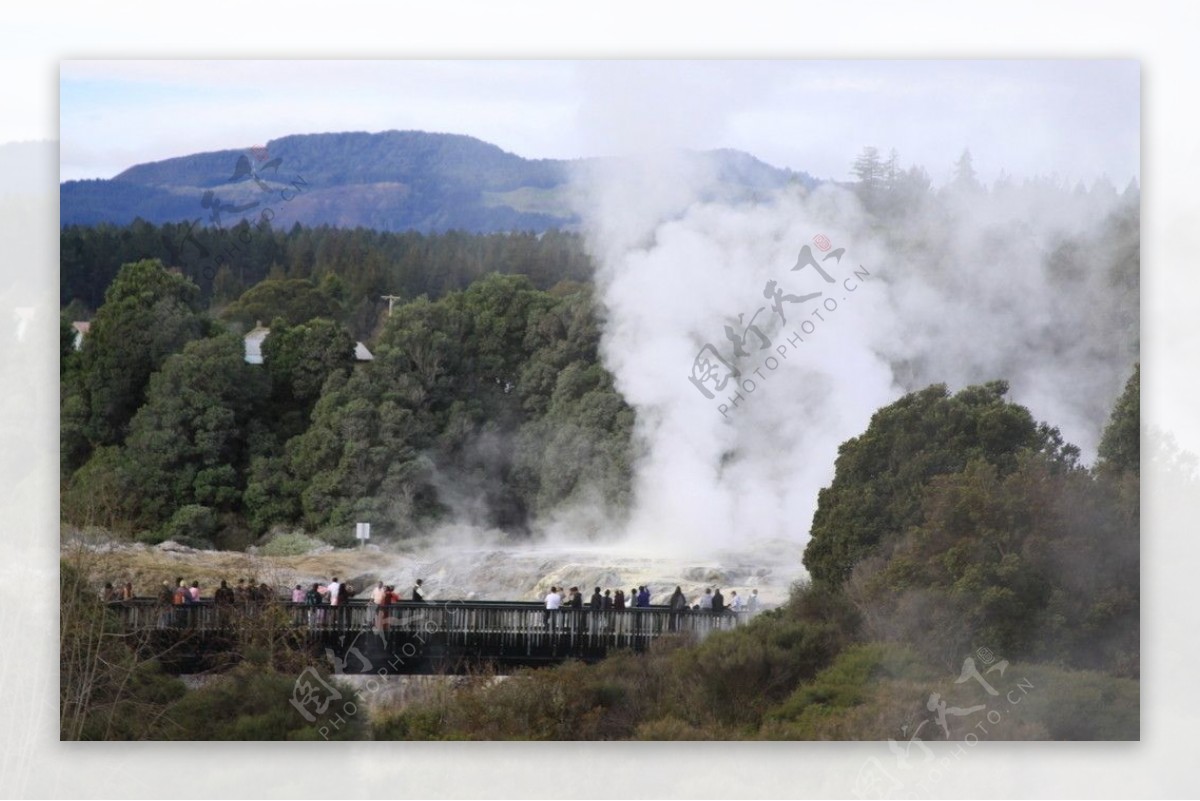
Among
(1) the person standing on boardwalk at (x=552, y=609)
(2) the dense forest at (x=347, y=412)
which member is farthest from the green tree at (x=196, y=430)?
(1) the person standing on boardwalk at (x=552, y=609)

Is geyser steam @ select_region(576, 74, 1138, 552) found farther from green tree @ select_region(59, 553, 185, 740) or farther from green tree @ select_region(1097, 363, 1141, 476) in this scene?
green tree @ select_region(59, 553, 185, 740)

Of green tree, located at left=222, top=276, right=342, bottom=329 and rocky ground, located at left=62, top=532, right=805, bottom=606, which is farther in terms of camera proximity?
green tree, located at left=222, top=276, right=342, bottom=329

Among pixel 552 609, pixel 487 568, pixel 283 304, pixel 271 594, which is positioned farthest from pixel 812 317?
pixel 271 594

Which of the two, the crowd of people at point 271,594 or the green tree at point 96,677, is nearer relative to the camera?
the green tree at point 96,677

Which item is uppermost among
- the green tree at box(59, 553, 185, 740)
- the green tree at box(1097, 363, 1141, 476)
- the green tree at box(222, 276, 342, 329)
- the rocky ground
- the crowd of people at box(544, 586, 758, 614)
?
the green tree at box(222, 276, 342, 329)

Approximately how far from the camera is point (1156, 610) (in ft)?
31.8

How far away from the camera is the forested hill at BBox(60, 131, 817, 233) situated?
9648mm

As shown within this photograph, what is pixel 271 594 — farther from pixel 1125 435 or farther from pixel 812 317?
pixel 1125 435

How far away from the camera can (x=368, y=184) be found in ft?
31.8

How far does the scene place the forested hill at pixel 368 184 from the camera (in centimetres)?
965

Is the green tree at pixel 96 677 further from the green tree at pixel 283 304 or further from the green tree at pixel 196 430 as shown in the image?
the green tree at pixel 283 304

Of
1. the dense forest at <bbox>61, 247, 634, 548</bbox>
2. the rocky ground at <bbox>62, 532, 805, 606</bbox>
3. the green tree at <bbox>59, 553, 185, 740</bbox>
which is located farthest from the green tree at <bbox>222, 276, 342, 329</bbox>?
the green tree at <bbox>59, 553, 185, 740</bbox>

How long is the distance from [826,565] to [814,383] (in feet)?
3.37

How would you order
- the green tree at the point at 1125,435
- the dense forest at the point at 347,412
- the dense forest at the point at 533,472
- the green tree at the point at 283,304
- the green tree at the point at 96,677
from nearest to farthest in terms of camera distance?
the green tree at the point at 96,677, the dense forest at the point at 533,472, the green tree at the point at 1125,435, the dense forest at the point at 347,412, the green tree at the point at 283,304
